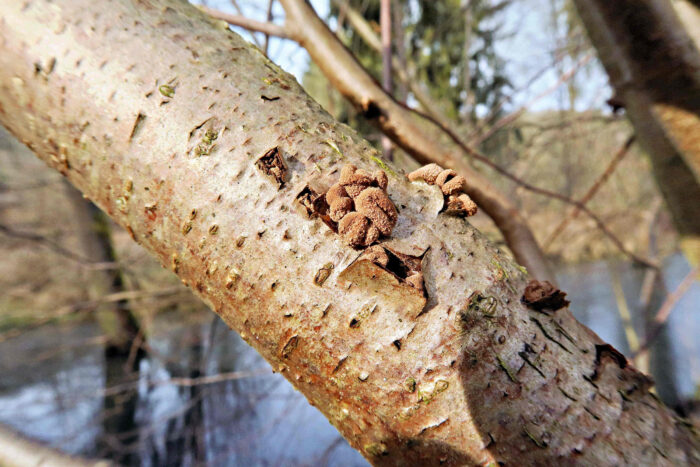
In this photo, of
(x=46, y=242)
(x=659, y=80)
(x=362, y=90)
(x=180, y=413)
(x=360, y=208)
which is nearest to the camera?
(x=360, y=208)

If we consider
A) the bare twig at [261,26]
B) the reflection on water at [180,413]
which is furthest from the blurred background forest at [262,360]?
the bare twig at [261,26]

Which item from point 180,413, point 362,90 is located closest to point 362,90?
point 362,90

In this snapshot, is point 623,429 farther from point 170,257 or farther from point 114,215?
point 114,215

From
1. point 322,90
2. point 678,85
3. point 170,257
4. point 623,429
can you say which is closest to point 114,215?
point 170,257

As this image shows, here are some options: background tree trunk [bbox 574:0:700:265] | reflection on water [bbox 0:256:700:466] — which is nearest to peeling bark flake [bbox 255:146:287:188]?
background tree trunk [bbox 574:0:700:265]

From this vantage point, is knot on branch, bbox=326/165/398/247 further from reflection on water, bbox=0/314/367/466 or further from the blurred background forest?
reflection on water, bbox=0/314/367/466

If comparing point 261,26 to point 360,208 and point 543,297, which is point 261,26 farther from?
point 543,297
